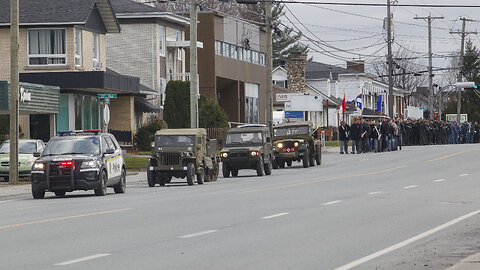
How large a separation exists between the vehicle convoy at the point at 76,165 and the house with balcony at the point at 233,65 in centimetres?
4300

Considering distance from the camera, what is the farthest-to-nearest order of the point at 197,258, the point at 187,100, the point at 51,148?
the point at 187,100
the point at 51,148
the point at 197,258

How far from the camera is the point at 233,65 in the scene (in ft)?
268

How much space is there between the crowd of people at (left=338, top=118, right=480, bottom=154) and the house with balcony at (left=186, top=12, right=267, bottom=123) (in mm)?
14066

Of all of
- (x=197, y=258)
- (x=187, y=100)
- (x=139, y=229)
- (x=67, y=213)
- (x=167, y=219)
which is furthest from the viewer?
(x=187, y=100)

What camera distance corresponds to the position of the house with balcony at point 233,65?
7619 centimetres

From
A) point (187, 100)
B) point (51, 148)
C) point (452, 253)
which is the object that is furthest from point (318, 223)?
point (187, 100)

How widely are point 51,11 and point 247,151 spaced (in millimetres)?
19219

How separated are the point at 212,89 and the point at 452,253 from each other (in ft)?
206

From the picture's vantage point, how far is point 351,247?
542 inches

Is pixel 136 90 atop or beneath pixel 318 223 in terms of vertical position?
atop

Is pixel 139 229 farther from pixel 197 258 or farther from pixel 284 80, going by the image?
pixel 284 80

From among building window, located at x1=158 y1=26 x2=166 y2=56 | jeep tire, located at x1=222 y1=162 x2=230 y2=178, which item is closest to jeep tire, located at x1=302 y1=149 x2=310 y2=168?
jeep tire, located at x1=222 y1=162 x2=230 y2=178

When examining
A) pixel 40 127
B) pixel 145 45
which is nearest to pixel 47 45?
pixel 40 127

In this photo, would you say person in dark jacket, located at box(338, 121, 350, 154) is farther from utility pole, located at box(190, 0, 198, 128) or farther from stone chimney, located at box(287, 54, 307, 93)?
stone chimney, located at box(287, 54, 307, 93)
